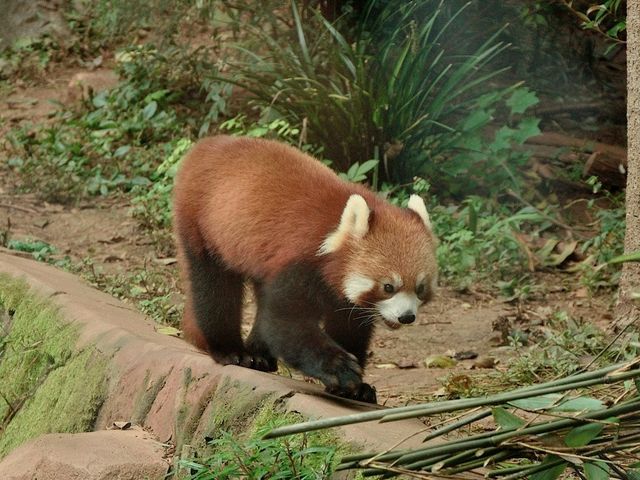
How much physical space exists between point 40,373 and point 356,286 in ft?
5.49

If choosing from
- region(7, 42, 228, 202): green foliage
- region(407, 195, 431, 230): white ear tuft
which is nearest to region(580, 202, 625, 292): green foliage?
region(407, 195, 431, 230): white ear tuft

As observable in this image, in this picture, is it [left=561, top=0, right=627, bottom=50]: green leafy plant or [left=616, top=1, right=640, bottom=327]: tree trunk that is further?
[left=561, top=0, right=627, bottom=50]: green leafy plant

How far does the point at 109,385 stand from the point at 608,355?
7.79ft

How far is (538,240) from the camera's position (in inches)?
293

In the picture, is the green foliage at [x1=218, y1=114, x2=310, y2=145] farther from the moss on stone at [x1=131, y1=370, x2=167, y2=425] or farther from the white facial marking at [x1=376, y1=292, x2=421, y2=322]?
the moss on stone at [x1=131, y1=370, x2=167, y2=425]

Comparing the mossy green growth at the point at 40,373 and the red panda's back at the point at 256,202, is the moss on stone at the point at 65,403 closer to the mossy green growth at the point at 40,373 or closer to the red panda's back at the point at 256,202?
the mossy green growth at the point at 40,373

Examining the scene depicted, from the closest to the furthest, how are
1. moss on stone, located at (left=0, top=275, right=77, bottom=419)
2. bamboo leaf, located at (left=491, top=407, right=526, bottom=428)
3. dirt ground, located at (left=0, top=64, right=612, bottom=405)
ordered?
1. bamboo leaf, located at (left=491, top=407, right=526, bottom=428)
2. moss on stone, located at (left=0, top=275, right=77, bottom=419)
3. dirt ground, located at (left=0, top=64, right=612, bottom=405)

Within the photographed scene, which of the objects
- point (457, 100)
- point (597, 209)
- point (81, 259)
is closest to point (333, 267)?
point (81, 259)

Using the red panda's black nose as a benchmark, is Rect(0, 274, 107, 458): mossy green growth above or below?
below

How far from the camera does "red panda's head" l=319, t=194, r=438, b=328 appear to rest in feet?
13.1

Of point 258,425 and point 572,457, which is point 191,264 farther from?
point 572,457

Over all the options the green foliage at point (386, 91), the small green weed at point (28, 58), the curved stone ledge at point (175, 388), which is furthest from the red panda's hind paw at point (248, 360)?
the small green weed at point (28, 58)

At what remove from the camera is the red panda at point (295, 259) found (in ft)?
12.8

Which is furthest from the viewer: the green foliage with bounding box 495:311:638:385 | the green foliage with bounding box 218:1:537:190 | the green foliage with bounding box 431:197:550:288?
the green foliage with bounding box 218:1:537:190
